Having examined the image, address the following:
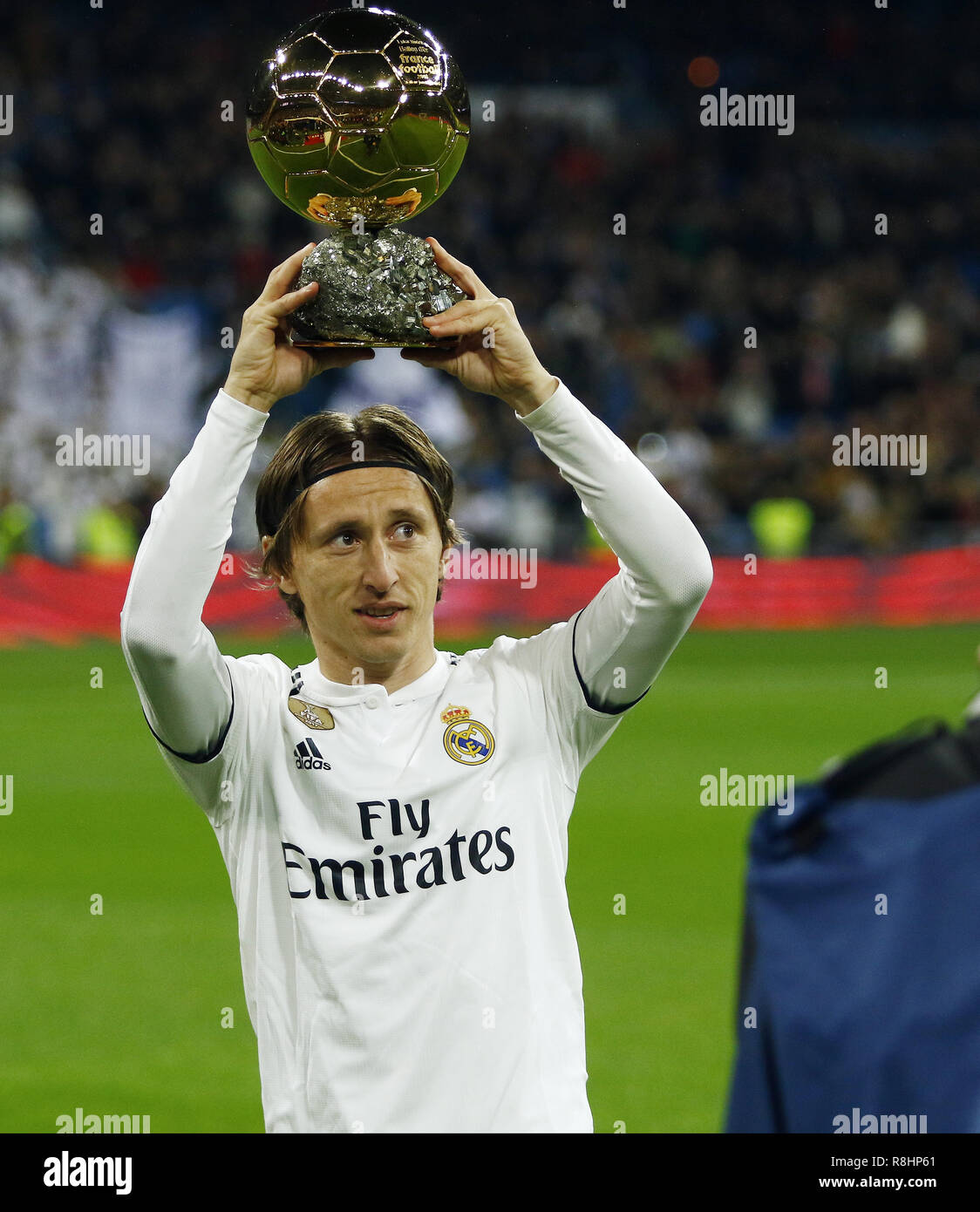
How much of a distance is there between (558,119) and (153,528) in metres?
22.7

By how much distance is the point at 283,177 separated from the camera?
115 inches

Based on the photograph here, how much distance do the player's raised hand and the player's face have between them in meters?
0.21

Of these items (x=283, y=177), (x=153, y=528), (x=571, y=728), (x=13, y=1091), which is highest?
(x=283, y=177)

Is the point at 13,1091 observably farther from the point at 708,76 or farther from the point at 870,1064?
the point at 708,76

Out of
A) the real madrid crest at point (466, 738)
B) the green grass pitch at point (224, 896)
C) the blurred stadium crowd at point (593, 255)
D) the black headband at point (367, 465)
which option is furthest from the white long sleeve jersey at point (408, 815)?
the blurred stadium crowd at point (593, 255)

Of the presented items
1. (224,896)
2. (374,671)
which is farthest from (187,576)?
(224,896)

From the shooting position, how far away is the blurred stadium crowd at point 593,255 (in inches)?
745

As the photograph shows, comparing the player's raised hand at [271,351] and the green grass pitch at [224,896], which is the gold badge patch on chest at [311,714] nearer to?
the player's raised hand at [271,351]

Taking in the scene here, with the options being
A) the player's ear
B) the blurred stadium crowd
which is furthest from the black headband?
the blurred stadium crowd

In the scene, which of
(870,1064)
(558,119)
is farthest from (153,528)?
(558,119)

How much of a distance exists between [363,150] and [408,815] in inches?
45.4

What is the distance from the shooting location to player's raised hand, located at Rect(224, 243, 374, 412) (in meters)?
2.63

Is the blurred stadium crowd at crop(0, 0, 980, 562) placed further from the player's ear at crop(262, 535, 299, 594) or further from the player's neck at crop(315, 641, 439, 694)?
the player's neck at crop(315, 641, 439, 694)

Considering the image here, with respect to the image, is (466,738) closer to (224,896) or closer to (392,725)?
(392,725)
